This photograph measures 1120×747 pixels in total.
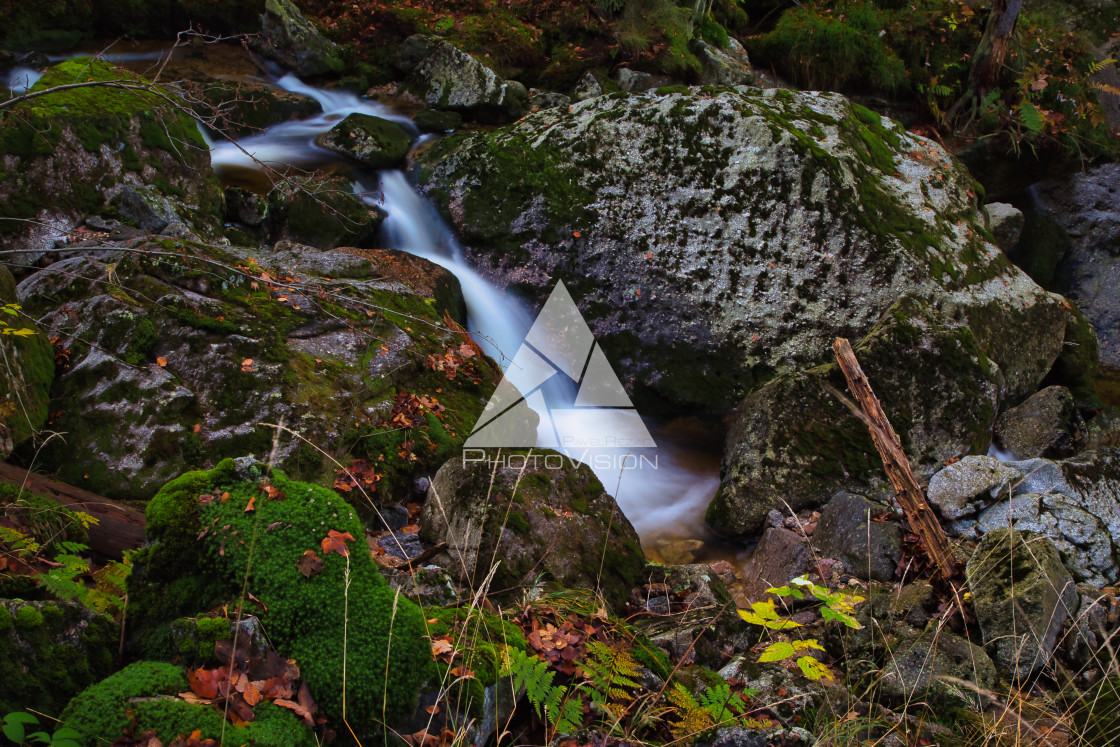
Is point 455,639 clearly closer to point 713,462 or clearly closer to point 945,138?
point 713,462

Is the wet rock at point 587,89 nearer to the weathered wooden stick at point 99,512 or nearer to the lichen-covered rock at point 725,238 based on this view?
the lichen-covered rock at point 725,238

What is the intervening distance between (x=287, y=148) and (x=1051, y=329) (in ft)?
33.4

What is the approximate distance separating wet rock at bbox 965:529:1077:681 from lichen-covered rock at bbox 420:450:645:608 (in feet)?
6.24

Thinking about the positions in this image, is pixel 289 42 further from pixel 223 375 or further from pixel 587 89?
pixel 223 375

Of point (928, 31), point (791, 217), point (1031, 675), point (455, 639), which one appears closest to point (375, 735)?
point (455, 639)

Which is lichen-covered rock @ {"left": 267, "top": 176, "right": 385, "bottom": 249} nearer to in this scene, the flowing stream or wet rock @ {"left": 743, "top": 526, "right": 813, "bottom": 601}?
the flowing stream

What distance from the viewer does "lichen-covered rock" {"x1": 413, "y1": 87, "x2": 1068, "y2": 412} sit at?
6.86 metres

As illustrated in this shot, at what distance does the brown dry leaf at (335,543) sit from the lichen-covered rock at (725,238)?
17.5ft

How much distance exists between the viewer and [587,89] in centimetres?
1092

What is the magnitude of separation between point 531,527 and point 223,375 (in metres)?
2.43

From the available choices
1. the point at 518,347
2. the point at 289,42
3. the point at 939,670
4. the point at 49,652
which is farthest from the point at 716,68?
the point at 49,652

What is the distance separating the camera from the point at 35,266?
5094mm

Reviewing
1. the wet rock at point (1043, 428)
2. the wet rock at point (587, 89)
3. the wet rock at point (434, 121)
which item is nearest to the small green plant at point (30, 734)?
the wet rock at point (1043, 428)

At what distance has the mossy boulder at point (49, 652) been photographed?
1.71 metres
